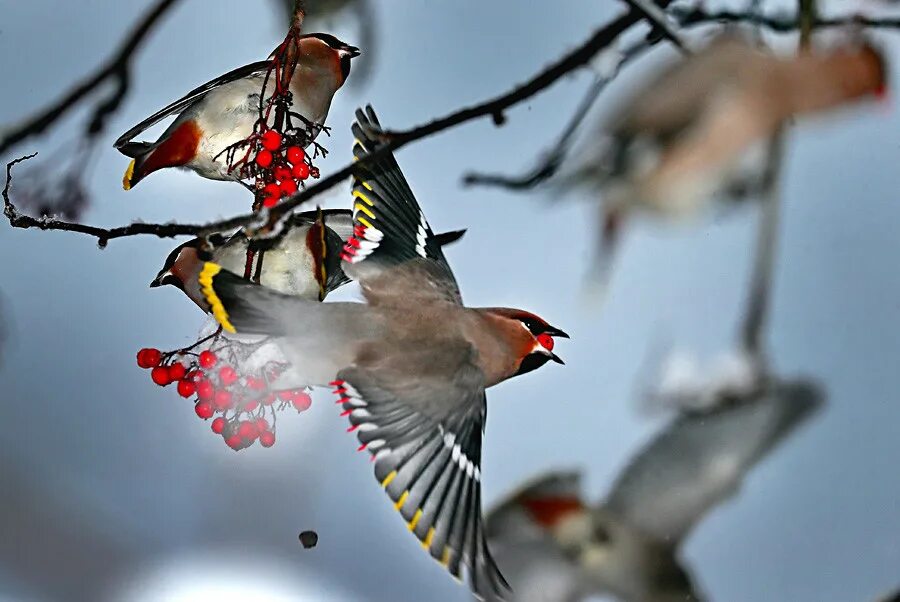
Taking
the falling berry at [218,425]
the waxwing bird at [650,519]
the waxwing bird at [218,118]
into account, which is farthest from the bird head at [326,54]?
the waxwing bird at [650,519]

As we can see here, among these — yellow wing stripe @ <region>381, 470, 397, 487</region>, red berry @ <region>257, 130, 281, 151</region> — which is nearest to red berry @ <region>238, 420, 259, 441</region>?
yellow wing stripe @ <region>381, 470, 397, 487</region>

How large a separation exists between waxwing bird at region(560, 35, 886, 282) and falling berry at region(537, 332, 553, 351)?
49 cm

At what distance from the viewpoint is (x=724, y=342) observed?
92 cm

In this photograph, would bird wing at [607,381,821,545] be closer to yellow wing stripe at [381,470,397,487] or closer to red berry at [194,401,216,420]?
yellow wing stripe at [381,470,397,487]

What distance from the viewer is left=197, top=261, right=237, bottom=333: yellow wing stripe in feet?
2.89

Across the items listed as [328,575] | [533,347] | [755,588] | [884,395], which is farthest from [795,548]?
[328,575]

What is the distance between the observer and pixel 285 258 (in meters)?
0.91

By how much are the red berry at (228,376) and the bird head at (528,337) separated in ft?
0.86

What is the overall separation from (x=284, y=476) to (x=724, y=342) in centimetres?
64

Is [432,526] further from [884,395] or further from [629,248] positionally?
[884,395]

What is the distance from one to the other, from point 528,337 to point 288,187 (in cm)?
28

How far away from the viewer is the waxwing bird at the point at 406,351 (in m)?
0.88

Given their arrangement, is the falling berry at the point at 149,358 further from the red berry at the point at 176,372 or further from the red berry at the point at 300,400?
the red berry at the point at 300,400

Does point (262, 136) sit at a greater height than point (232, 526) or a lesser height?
greater
